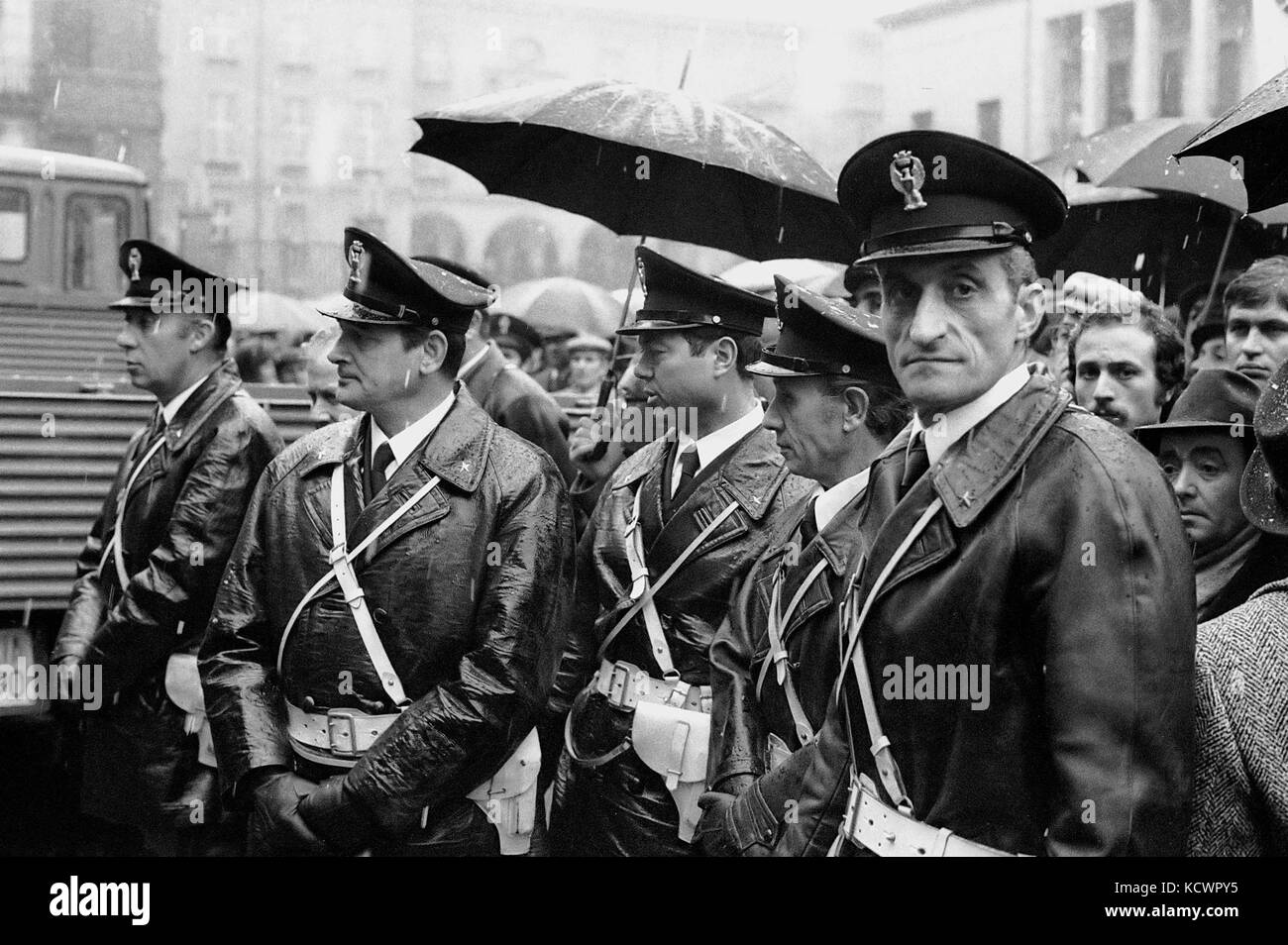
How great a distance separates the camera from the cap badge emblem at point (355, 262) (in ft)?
12.6

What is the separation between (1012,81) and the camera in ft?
75.7

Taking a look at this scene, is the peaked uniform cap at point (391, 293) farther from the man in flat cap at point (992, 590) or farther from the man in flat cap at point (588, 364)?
the man in flat cap at point (588, 364)

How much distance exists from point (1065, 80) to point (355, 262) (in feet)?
70.3

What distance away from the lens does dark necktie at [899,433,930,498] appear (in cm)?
266

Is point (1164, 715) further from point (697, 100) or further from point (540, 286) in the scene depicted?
point (540, 286)

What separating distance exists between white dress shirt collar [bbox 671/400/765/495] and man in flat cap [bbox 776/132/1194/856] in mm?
1470

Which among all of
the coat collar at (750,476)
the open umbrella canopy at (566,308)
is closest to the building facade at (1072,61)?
the open umbrella canopy at (566,308)

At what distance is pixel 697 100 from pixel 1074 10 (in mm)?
20628

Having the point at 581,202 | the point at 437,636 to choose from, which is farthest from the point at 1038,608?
the point at 581,202

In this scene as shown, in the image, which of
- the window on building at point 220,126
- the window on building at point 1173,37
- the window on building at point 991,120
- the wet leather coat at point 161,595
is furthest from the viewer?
the window on building at point 220,126

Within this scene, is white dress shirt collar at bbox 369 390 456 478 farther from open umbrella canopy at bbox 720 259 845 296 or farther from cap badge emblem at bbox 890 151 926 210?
open umbrella canopy at bbox 720 259 845 296

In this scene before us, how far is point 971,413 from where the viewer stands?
2.52 m

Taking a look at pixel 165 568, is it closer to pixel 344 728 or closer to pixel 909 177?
pixel 344 728

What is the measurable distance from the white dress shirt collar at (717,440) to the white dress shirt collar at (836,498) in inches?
30.7
